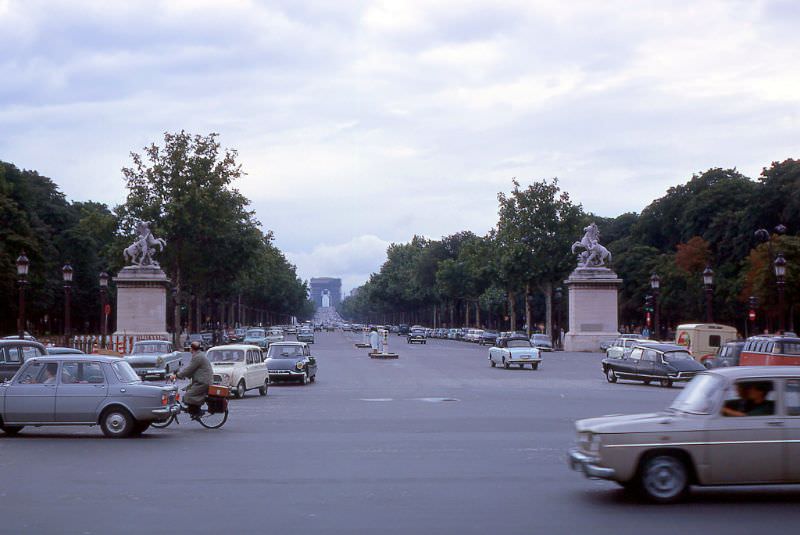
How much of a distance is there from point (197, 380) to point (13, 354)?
8175 mm

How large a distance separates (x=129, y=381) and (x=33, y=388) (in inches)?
68.8

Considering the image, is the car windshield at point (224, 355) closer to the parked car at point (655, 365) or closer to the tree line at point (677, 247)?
the parked car at point (655, 365)

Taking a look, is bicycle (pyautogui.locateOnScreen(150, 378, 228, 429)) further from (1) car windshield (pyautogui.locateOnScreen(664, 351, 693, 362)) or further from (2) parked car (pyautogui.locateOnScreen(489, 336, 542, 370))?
(2) parked car (pyautogui.locateOnScreen(489, 336, 542, 370))

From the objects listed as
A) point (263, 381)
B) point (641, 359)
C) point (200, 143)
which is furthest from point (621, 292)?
point (263, 381)

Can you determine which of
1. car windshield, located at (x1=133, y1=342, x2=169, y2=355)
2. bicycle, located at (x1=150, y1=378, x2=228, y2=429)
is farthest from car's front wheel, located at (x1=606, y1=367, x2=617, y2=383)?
bicycle, located at (x1=150, y1=378, x2=228, y2=429)

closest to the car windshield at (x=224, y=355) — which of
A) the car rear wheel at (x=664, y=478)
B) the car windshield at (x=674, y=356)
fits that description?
the car windshield at (x=674, y=356)

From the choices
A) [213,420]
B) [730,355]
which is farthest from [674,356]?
[213,420]

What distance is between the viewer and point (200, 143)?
78.6 m

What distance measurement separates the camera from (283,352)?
39.1m

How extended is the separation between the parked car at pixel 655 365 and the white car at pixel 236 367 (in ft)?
47.9

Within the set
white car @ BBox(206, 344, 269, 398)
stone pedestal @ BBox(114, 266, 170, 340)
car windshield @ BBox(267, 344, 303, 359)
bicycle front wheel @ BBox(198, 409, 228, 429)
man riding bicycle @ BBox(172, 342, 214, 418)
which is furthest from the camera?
stone pedestal @ BBox(114, 266, 170, 340)

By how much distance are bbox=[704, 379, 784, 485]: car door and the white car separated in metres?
20.4

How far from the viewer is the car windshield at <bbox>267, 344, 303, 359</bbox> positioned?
39031 millimetres

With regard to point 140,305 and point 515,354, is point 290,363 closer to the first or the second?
point 515,354
